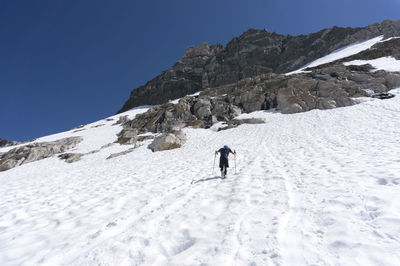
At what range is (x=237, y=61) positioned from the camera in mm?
Result: 85188

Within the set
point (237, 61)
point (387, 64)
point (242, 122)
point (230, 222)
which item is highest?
point (237, 61)

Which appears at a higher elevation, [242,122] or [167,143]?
[242,122]

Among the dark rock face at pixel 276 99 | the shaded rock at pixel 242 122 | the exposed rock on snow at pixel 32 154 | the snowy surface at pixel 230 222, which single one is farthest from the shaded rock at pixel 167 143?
the exposed rock on snow at pixel 32 154

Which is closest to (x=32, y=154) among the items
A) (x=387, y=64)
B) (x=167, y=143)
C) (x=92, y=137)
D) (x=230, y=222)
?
(x=92, y=137)

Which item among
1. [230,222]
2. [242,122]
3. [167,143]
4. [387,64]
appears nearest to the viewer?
[230,222]

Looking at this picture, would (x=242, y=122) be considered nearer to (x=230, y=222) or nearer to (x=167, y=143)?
(x=167, y=143)

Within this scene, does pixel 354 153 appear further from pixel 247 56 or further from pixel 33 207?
pixel 247 56

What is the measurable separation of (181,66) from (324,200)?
99019mm

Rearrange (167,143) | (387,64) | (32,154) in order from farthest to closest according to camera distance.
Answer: (387,64)
(32,154)
(167,143)

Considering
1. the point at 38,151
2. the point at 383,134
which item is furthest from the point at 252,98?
the point at 38,151

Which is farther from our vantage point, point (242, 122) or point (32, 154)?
point (242, 122)

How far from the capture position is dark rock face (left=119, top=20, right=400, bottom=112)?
77.4m

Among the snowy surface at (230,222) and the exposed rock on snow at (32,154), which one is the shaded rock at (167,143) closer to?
the snowy surface at (230,222)

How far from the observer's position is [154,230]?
3889 mm
